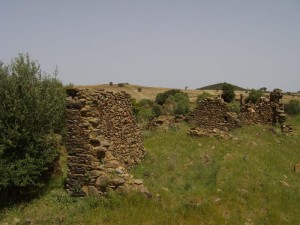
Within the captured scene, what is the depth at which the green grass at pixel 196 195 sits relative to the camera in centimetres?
1018

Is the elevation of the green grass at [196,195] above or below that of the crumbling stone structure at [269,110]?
below

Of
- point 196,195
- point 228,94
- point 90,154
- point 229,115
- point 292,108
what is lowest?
point 196,195

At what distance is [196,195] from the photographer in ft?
38.4

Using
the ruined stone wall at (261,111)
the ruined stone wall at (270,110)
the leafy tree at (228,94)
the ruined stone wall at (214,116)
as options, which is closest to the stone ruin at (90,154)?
the ruined stone wall at (214,116)

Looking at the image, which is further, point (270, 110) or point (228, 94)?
point (228, 94)

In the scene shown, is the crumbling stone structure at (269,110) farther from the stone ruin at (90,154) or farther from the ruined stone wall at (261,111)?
the stone ruin at (90,154)

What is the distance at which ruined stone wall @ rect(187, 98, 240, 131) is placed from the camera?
2422cm

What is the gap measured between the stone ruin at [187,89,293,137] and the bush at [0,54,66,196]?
1270 centimetres

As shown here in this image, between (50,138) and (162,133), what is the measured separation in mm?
8930

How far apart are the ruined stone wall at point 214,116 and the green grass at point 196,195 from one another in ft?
20.3

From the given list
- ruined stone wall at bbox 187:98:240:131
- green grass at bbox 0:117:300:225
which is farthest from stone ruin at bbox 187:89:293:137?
green grass at bbox 0:117:300:225

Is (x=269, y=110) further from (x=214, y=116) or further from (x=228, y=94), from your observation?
(x=228, y=94)

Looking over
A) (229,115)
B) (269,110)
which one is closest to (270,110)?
(269,110)

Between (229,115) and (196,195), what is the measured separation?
43.5 feet
